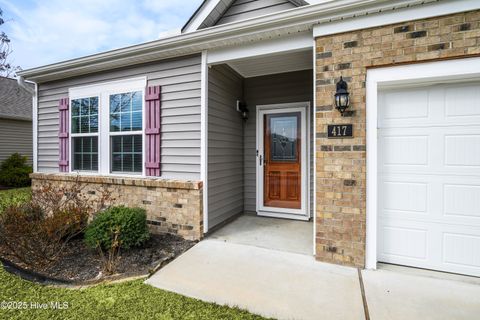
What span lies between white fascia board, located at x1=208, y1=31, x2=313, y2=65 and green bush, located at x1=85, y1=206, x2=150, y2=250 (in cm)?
255

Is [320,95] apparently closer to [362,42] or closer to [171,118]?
[362,42]

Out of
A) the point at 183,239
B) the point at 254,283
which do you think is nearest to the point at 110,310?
the point at 254,283

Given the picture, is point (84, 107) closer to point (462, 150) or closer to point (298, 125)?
point (298, 125)

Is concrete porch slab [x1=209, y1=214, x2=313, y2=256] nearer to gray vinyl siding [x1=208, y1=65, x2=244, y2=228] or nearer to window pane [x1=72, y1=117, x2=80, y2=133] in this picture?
gray vinyl siding [x1=208, y1=65, x2=244, y2=228]

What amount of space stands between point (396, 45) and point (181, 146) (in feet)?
10.2

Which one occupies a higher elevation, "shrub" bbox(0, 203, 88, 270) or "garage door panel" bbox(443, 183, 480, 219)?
"garage door panel" bbox(443, 183, 480, 219)

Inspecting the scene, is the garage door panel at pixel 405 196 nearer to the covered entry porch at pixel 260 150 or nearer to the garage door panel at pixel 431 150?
the garage door panel at pixel 431 150

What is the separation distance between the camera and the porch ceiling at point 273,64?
3.96m

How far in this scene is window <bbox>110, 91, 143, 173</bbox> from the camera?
14.3ft

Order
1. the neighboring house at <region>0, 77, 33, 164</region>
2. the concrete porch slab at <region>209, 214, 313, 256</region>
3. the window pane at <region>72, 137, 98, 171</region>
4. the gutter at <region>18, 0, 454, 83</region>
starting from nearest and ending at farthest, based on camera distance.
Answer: the gutter at <region>18, 0, 454, 83</region> → the concrete porch slab at <region>209, 214, 313, 256</region> → the window pane at <region>72, 137, 98, 171</region> → the neighboring house at <region>0, 77, 33, 164</region>

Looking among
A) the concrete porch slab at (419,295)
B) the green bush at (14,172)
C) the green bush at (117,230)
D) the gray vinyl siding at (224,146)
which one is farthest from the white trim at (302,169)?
the green bush at (14,172)

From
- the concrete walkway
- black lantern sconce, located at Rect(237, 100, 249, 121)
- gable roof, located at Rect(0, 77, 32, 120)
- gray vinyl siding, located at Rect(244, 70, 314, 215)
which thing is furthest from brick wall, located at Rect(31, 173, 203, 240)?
gable roof, located at Rect(0, 77, 32, 120)

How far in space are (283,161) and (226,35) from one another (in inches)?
101

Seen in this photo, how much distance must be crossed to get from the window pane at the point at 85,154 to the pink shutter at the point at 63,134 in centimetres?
19
